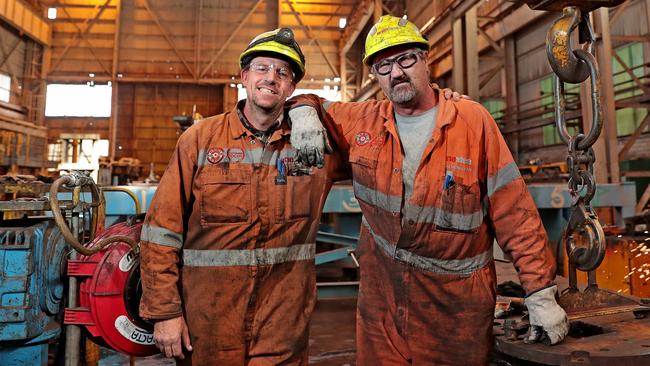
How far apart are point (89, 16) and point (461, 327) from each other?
20.0m

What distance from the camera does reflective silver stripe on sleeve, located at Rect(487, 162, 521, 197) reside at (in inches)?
64.0

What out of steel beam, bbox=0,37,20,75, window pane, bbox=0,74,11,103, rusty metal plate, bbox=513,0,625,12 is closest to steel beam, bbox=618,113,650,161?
rusty metal plate, bbox=513,0,625,12

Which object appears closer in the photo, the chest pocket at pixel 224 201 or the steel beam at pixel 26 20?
the chest pocket at pixel 224 201

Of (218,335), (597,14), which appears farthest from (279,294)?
(597,14)

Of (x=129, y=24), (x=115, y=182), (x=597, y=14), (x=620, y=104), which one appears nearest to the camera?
(x=597, y=14)

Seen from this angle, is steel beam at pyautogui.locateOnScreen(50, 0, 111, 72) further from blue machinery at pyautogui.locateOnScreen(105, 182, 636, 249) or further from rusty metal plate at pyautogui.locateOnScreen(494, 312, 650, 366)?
rusty metal plate at pyautogui.locateOnScreen(494, 312, 650, 366)

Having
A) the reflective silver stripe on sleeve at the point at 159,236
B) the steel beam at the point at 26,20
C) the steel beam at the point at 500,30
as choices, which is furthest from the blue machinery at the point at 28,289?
the steel beam at the point at 26,20

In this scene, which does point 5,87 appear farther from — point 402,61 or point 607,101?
point 607,101

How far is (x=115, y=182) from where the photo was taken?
31.0 feet

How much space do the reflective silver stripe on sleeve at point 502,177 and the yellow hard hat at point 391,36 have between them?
64 cm

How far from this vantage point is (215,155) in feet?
5.51

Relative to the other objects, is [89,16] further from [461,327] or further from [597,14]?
[461,327]

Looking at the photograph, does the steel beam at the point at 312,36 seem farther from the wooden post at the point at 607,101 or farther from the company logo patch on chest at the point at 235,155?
the company logo patch on chest at the point at 235,155

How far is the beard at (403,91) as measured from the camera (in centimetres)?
175
